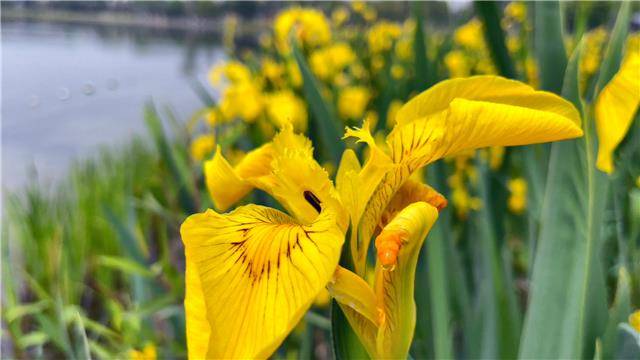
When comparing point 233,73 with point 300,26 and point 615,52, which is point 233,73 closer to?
point 300,26

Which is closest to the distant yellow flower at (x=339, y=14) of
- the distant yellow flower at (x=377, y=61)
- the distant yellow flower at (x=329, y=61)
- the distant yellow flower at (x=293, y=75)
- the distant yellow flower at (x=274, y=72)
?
the distant yellow flower at (x=377, y=61)

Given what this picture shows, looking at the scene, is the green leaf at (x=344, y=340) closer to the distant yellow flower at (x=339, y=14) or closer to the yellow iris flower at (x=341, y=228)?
the yellow iris flower at (x=341, y=228)

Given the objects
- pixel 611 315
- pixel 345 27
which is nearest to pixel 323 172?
pixel 611 315

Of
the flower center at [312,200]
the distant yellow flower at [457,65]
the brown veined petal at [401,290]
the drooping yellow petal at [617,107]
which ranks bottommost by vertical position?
the distant yellow flower at [457,65]

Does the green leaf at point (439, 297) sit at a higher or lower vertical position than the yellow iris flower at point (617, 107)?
lower

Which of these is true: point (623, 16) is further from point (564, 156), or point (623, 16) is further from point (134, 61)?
point (134, 61)

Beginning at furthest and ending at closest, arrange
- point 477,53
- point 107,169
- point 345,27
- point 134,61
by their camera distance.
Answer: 1. point 134,61
2. point 345,27
3. point 107,169
4. point 477,53

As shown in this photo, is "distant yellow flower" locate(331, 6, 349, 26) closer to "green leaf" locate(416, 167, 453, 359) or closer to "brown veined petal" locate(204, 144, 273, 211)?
"green leaf" locate(416, 167, 453, 359)
